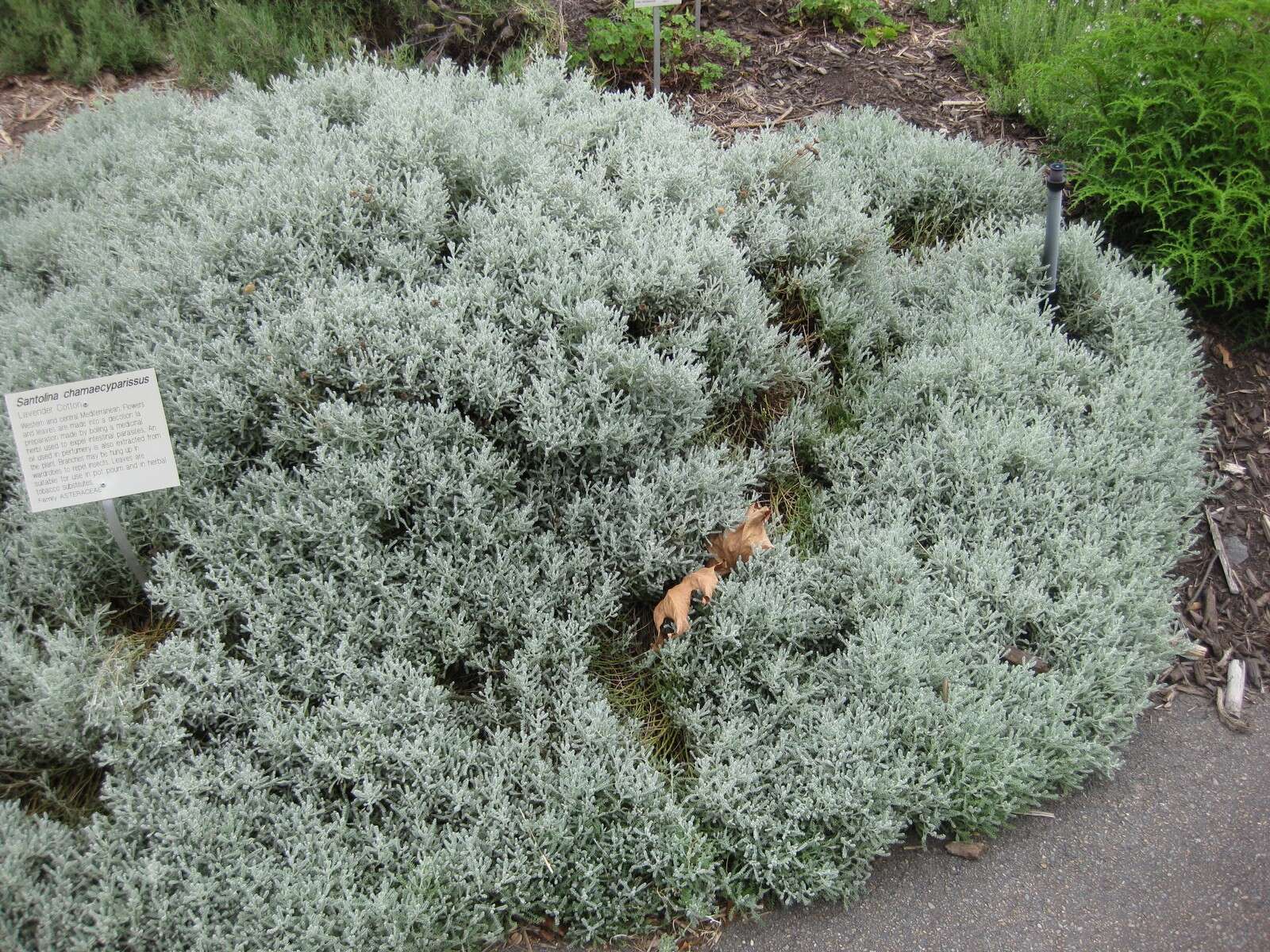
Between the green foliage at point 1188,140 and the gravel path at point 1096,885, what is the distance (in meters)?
2.42

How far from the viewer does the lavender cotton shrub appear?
269 cm

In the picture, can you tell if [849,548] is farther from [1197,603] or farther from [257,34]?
[257,34]

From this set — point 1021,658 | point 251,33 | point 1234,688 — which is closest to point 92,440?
point 1021,658

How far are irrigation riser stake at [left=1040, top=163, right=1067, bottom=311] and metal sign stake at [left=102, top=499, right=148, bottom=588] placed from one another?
375 cm

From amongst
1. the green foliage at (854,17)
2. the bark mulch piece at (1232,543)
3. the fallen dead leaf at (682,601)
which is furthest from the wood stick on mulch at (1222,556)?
the green foliage at (854,17)

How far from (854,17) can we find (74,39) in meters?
5.54

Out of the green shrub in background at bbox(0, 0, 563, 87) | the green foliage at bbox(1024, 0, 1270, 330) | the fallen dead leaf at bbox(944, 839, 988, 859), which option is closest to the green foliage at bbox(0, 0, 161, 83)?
the green shrub in background at bbox(0, 0, 563, 87)

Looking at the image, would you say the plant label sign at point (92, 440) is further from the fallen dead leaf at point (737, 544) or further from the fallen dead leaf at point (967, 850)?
the fallen dead leaf at point (967, 850)

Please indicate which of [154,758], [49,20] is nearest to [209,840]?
[154,758]

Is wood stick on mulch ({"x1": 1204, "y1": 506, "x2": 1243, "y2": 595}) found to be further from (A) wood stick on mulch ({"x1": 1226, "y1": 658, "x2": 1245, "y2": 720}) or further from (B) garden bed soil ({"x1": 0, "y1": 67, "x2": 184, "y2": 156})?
(B) garden bed soil ({"x1": 0, "y1": 67, "x2": 184, "y2": 156})

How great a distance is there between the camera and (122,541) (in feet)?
9.81

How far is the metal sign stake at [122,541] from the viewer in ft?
9.53

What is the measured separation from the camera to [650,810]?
108 inches

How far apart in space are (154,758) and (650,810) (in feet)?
4.90
